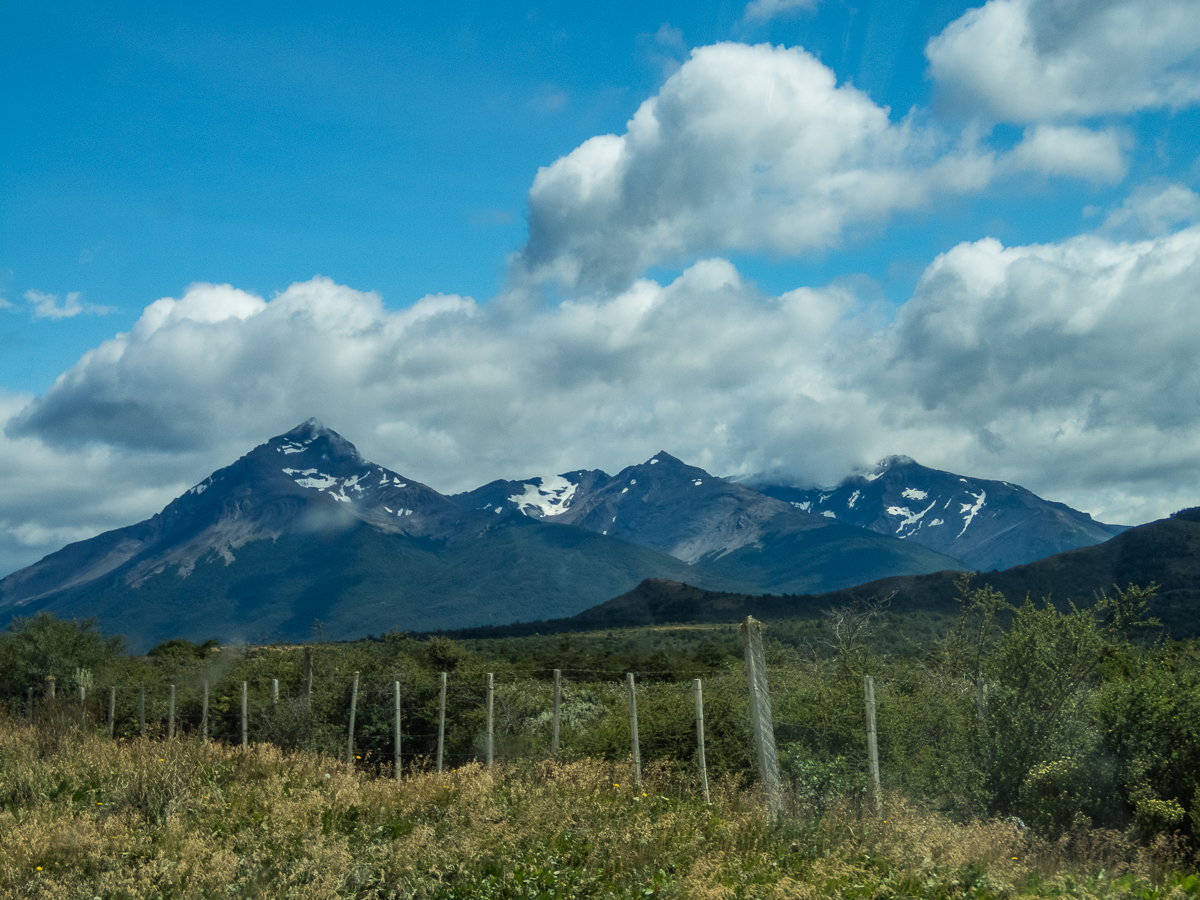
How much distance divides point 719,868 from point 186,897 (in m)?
4.23

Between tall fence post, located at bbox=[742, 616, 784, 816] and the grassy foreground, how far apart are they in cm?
42

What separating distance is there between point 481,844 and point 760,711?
16.2 feet

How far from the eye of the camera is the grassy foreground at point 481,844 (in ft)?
25.4

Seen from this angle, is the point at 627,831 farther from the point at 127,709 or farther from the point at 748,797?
the point at 127,709

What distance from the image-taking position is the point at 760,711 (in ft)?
40.5

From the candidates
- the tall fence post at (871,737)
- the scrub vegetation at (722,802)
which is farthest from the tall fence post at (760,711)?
the tall fence post at (871,737)

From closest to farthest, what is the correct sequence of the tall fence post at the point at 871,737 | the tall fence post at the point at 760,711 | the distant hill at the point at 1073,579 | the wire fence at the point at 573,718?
the tall fence post at the point at 760,711 → the tall fence post at the point at 871,737 → the wire fence at the point at 573,718 → the distant hill at the point at 1073,579

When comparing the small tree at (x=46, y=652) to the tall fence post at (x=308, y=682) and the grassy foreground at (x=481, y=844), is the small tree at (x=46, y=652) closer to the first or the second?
the tall fence post at (x=308, y=682)

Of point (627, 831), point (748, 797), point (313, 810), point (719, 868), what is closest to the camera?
point (719, 868)

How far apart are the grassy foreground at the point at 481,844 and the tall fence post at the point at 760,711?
42 centimetres

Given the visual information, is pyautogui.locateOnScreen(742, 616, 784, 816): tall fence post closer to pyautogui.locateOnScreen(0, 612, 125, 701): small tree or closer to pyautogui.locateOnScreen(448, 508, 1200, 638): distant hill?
pyautogui.locateOnScreen(0, 612, 125, 701): small tree

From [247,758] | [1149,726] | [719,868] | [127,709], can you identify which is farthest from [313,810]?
[127,709]

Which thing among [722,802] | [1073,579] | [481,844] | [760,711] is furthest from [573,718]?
[1073,579]

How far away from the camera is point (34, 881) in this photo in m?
7.66
